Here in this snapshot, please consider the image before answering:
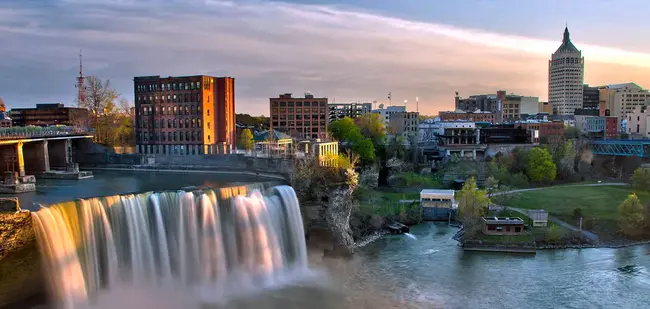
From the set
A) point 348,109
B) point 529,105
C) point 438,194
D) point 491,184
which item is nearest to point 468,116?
point 348,109

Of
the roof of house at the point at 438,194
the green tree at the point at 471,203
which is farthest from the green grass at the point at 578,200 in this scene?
the green tree at the point at 471,203

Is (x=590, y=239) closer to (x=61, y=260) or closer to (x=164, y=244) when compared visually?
(x=164, y=244)

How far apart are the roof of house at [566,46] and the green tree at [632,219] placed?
533 ft

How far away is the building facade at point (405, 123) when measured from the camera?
382 feet

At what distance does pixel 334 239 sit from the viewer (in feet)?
136

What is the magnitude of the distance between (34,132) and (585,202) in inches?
2297

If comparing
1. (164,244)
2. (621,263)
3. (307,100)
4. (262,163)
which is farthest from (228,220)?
(307,100)

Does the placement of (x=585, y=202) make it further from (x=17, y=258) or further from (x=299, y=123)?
(x=299, y=123)

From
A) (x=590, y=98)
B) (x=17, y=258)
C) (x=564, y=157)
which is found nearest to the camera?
(x=17, y=258)

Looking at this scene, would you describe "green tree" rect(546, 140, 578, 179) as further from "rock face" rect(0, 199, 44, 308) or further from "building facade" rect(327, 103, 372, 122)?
"rock face" rect(0, 199, 44, 308)

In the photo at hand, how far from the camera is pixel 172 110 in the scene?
62281mm

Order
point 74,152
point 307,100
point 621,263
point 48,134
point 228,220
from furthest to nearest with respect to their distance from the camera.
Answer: point 307,100, point 74,152, point 48,134, point 621,263, point 228,220

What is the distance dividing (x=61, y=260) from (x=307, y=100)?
79.6m

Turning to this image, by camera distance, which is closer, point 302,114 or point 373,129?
point 373,129
